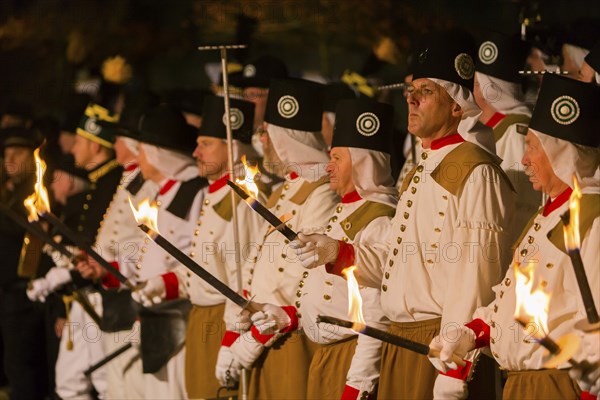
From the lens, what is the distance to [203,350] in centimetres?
668

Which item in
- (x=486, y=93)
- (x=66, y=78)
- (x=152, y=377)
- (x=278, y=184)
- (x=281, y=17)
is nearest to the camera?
(x=486, y=93)

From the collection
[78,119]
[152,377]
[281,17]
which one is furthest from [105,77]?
[152,377]

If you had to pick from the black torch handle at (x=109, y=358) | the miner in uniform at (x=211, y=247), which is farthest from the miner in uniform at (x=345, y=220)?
the black torch handle at (x=109, y=358)

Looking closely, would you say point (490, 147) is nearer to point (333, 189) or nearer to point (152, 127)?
point (333, 189)

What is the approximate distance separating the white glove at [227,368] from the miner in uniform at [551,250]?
1.91 meters

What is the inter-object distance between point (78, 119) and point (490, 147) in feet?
16.8

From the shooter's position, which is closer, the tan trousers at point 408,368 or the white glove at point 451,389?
the white glove at point 451,389

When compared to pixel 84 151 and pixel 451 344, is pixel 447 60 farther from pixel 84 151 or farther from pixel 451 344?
pixel 84 151

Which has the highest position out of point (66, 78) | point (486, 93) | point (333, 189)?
point (66, 78)

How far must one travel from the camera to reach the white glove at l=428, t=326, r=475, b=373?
405 centimetres

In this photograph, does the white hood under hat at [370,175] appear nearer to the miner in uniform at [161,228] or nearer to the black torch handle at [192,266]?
the black torch handle at [192,266]

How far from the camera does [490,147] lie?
4891 mm

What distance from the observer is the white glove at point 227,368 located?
605 centimetres

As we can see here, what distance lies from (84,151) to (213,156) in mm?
2211
